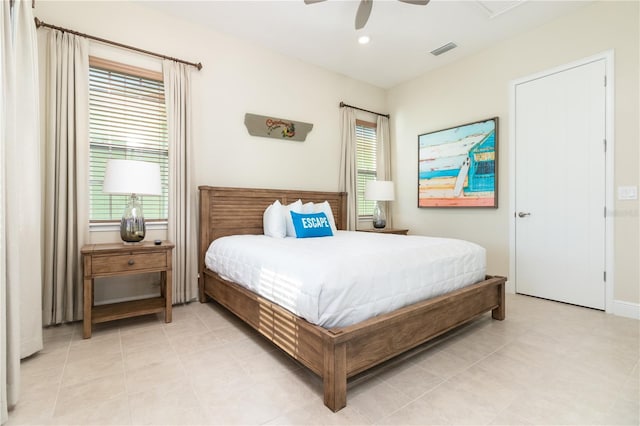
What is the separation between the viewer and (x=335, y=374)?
59.5 inches

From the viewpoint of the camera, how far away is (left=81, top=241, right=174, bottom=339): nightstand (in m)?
2.35

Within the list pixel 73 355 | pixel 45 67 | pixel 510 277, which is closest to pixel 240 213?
pixel 73 355

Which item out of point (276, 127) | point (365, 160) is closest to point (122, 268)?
point (276, 127)

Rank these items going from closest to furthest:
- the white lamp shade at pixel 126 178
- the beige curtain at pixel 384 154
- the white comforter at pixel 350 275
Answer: the white comforter at pixel 350 275, the white lamp shade at pixel 126 178, the beige curtain at pixel 384 154

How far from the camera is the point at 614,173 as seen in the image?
2889 millimetres

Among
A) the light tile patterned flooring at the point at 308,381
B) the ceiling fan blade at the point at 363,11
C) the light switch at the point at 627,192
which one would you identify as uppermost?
the ceiling fan blade at the point at 363,11

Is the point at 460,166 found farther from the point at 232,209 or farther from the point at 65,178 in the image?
the point at 65,178

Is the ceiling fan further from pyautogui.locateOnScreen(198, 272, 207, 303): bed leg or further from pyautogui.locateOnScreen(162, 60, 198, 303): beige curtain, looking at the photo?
pyautogui.locateOnScreen(198, 272, 207, 303): bed leg

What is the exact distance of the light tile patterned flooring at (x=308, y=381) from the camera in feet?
4.85

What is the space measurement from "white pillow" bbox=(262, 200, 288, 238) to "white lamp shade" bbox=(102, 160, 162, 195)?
3.83 feet

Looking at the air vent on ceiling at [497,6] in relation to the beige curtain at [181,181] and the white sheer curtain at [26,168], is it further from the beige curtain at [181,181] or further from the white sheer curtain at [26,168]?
the white sheer curtain at [26,168]

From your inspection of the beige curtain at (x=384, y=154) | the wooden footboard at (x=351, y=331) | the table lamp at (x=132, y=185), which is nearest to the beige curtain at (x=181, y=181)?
the table lamp at (x=132, y=185)

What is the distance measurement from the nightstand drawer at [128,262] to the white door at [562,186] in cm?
374

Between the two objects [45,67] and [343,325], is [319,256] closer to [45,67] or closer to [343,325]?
[343,325]
